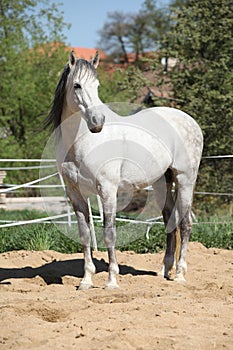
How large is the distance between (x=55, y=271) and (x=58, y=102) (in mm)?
1828

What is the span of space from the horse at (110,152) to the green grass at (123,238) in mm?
1555

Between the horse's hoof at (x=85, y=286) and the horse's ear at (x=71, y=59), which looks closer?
the horse's ear at (x=71, y=59)

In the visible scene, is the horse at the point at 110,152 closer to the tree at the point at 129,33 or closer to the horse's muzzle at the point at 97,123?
the horse's muzzle at the point at 97,123

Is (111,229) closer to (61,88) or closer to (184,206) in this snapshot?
(184,206)

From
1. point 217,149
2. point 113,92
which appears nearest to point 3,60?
point 113,92

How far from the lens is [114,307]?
4.06 m

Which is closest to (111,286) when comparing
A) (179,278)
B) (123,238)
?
(179,278)

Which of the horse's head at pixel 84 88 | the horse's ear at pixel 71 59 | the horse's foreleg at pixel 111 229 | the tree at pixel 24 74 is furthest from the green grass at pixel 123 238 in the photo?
the tree at pixel 24 74

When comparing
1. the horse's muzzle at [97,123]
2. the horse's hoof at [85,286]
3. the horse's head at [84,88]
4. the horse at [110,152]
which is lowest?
the horse's hoof at [85,286]

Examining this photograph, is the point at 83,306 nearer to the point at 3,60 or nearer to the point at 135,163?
the point at 135,163

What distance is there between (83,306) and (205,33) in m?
11.9

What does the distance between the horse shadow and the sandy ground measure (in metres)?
0.01

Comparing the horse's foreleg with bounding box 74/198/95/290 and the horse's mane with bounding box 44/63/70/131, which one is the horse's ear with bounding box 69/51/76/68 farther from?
the horse's foreleg with bounding box 74/198/95/290

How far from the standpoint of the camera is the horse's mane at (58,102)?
5188 millimetres
